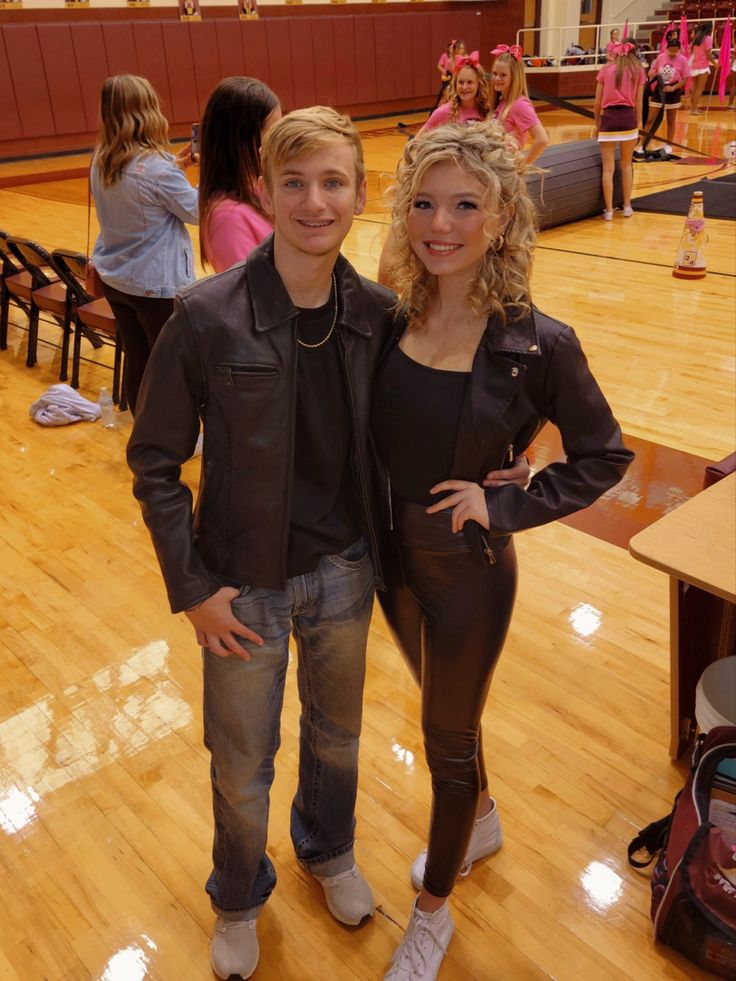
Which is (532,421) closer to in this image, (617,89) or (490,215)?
(490,215)

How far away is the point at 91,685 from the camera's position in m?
2.59

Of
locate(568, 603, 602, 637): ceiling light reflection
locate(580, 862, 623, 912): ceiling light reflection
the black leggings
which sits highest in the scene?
the black leggings

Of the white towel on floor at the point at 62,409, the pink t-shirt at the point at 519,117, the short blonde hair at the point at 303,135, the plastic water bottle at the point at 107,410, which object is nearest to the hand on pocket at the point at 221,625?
the short blonde hair at the point at 303,135

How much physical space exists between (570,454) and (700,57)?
15738 millimetres

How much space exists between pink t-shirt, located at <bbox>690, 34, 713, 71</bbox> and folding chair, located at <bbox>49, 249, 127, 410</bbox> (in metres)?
13.3

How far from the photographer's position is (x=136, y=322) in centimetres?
372

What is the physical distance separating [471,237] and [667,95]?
39.6 ft

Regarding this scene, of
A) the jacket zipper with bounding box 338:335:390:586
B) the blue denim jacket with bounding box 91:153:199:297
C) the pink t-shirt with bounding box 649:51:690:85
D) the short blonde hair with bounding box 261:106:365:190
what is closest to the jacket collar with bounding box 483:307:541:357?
the jacket zipper with bounding box 338:335:390:586

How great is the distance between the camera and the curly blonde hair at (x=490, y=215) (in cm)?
131

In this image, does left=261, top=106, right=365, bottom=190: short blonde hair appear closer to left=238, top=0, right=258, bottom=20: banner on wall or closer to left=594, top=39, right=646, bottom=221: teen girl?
left=594, top=39, right=646, bottom=221: teen girl

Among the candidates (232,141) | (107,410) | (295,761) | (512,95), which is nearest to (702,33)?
(512,95)

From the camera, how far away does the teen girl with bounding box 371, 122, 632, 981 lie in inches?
52.7

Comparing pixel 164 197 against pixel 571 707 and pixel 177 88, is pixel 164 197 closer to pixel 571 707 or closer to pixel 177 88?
pixel 571 707

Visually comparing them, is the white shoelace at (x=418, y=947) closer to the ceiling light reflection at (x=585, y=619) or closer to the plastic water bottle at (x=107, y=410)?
the ceiling light reflection at (x=585, y=619)
